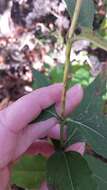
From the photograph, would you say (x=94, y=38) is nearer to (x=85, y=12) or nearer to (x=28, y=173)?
(x=85, y=12)

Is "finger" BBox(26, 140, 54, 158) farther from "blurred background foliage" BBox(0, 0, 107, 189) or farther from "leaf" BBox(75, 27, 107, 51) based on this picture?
"blurred background foliage" BBox(0, 0, 107, 189)

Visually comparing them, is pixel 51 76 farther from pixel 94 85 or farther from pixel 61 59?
pixel 94 85

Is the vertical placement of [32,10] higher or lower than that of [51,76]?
higher

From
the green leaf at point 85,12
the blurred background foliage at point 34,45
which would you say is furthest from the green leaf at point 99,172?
the blurred background foliage at point 34,45

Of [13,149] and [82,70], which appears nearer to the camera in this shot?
[13,149]

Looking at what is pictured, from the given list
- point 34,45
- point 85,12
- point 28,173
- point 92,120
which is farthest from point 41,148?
point 34,45

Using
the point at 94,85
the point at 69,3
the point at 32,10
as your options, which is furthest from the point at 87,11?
the point at 32,10
